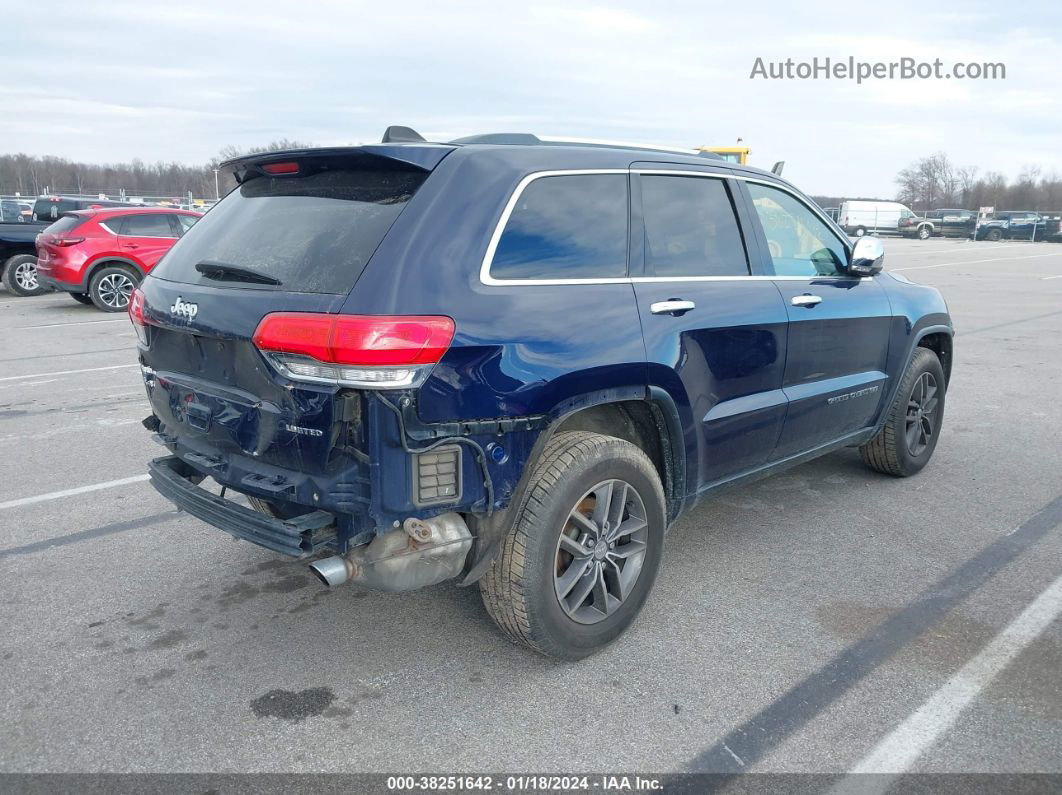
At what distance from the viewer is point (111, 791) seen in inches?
95.8

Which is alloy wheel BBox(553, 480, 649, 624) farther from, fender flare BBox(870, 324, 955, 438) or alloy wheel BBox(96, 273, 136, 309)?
alloy wheel BBox(96, 273, 136, 309)

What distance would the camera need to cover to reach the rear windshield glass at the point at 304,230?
272 cm

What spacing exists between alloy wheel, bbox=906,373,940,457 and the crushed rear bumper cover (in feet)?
12.4

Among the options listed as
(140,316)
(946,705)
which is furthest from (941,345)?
(140,316)

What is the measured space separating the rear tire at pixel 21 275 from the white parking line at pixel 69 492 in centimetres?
1253

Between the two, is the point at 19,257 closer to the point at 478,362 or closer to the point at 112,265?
the point at 112,265

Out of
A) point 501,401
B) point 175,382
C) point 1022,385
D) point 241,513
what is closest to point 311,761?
point 241,513

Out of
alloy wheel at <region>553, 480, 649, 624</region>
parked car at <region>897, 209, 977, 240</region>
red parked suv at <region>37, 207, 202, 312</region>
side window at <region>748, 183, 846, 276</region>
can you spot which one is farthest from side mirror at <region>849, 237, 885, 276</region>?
parked car at <region>897, 209, 977, 240</region>

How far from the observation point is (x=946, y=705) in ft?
9.44

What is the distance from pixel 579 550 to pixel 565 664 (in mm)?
454

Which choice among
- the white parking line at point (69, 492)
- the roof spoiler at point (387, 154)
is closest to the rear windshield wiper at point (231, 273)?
the roof spoiler at point (387, 154)

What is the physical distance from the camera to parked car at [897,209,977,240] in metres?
46.1

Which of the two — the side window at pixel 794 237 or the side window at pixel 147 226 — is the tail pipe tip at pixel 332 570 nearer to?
the side window at pixel 794 237

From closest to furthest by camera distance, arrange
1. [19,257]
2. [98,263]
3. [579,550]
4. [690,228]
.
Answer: [579,550]
[690,228]
[98,263]
[19,257]
